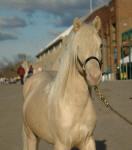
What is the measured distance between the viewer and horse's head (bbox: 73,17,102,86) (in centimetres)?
238

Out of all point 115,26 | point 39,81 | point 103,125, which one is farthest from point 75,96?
point 115,26

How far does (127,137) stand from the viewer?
6.59 meters

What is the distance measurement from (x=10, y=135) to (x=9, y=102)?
497 cm

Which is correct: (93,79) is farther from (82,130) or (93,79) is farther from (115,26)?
(115,26)

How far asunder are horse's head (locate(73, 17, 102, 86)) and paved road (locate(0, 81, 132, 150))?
12.2 ft

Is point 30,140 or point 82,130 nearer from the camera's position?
point 82,130

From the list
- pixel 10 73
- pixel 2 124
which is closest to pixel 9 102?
pixel 2 124

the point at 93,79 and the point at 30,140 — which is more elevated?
the point at 93,79

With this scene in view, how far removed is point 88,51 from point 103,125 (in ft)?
18.9

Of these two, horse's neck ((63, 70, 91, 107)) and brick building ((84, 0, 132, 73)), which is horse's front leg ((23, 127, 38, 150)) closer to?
horse's neck ((63, 70, 91, 107))

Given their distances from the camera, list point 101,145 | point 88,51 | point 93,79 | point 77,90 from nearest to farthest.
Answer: point 93,79, point 88,51, point 77,90, point 101,145

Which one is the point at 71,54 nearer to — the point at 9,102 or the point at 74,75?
the point at 74,75

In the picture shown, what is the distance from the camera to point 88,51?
248 cm

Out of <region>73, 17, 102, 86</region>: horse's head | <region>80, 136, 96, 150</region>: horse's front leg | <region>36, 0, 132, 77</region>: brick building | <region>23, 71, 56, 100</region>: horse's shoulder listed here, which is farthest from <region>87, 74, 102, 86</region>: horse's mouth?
<region>36, 0, 132, 77</region>: brick building
